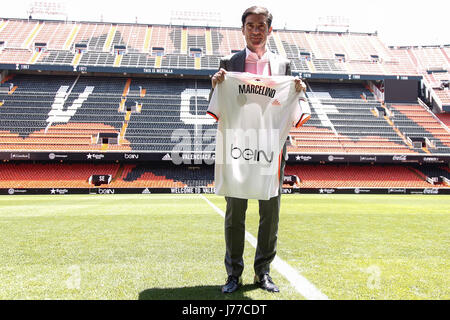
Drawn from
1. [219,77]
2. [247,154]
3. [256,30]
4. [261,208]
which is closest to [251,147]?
[247,154]

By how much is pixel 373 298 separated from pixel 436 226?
5.18m

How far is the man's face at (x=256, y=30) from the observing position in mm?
2855

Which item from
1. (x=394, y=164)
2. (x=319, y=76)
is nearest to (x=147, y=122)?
(x=319, y=76)

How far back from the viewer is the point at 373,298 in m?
2.40

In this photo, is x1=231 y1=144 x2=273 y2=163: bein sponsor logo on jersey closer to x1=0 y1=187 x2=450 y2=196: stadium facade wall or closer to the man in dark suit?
the man in dark suit

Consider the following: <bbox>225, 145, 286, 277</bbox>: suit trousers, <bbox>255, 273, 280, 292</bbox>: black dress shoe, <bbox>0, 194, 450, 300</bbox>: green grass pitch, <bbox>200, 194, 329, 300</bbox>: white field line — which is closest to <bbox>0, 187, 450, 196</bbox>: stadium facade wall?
<bbox>0, 194, 450, 300</bbox>: green grass pitch

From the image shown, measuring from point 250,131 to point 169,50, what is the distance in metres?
35.4

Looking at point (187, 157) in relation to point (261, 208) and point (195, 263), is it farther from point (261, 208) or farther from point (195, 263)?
point (261, 208)

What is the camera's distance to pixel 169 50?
3625cm

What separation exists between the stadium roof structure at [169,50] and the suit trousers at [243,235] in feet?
102

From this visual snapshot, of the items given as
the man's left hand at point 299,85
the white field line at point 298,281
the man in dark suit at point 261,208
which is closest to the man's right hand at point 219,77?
the man in dark suit at point 261,208

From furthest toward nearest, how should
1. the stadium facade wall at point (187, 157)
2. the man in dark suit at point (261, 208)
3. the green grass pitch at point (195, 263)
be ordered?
1. the stadium facade wall at point (187, 157)
2. the man in dark suit at point (261, 208)
3. the green grass pitch at point (195, 263)

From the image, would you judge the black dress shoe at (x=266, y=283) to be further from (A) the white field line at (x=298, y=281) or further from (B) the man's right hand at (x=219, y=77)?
(B) the man's right hand at (x=219, y=77)
